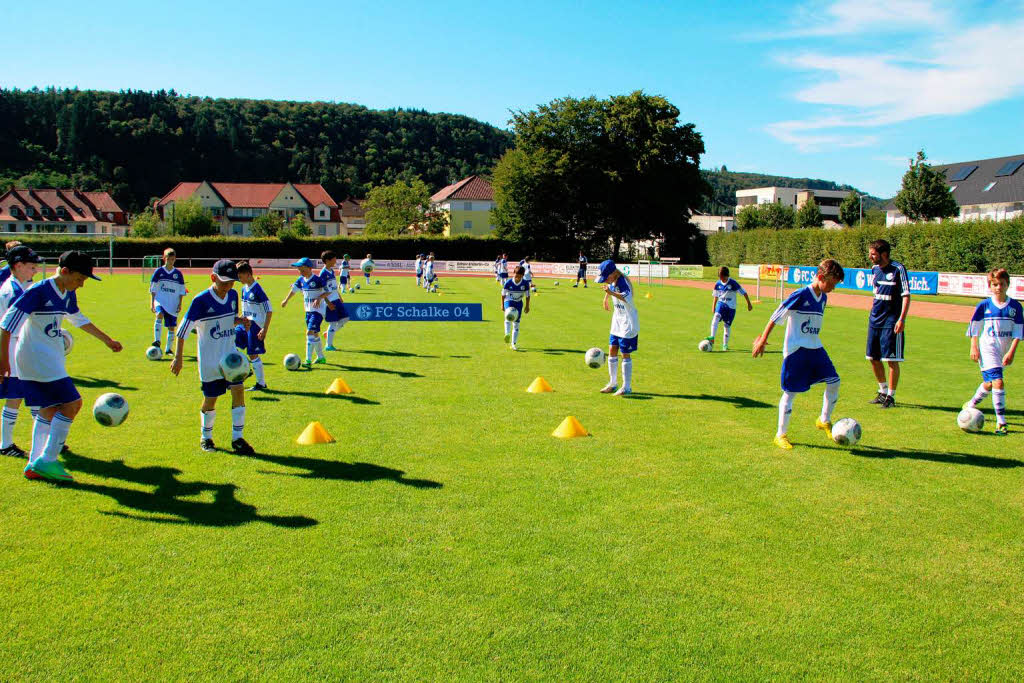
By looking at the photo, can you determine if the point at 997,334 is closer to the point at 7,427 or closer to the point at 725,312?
the point at 725,312

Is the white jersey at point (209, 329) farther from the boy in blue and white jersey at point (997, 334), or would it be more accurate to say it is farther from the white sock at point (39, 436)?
the boy in blue and white jersey at point (997, 334)

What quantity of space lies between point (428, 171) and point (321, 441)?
6117 inches

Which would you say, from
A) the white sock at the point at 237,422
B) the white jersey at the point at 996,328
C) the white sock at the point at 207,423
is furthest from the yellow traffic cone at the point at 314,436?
the white jersey at the point at 996,328

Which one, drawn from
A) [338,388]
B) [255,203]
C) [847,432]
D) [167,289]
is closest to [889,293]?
[847,432]

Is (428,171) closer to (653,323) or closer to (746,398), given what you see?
(653,323)

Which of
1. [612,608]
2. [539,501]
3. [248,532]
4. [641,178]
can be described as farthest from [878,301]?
[641,178]

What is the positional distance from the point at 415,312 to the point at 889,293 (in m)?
12.8

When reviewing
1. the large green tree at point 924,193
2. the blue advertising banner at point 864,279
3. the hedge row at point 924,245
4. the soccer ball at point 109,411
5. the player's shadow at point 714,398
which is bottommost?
the player's shadow at point 714,398

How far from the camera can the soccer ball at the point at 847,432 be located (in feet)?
27.6

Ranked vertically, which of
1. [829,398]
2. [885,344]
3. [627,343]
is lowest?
[829,398]

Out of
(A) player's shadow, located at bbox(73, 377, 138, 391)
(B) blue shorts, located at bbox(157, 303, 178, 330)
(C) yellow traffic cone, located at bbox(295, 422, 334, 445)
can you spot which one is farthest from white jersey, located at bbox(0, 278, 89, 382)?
(B) blue shorts, located at bbox(157, 303, 178, 330)

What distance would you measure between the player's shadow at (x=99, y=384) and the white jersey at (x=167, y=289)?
253cm

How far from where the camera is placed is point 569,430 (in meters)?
9.16

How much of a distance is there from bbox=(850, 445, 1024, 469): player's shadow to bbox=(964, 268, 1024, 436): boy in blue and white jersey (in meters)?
1.43
